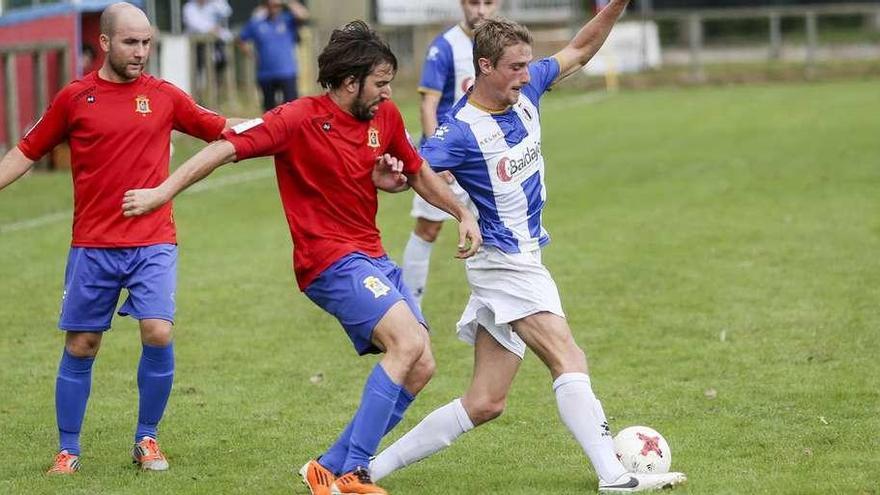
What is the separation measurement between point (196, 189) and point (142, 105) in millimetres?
11617

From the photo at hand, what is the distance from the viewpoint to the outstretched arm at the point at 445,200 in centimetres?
630

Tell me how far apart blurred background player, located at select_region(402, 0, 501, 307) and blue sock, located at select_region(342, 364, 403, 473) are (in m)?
4.25

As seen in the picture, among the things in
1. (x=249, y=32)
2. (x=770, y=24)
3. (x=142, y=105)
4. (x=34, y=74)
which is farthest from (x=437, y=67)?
(x=770, y=24)

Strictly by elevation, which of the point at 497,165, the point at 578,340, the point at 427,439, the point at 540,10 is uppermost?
the point at 540,10

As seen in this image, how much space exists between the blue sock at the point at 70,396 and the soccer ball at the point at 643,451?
2465 mm

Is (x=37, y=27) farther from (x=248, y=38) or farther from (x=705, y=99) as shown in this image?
(x=705, y=99)

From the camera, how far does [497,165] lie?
652 centimetres

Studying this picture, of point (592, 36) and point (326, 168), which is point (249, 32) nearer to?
point (592, 36)

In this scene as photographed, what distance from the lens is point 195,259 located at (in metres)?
13.4

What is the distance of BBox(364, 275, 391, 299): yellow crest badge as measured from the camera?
6242 millimetres

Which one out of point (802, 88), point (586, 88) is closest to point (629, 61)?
point (586, 88)

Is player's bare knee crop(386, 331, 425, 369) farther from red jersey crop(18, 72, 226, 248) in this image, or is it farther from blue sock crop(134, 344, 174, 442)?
red jersey crop(18, 72, 226, 248)

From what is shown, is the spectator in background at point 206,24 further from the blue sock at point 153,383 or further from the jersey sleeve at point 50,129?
the blue sock at point 153,383

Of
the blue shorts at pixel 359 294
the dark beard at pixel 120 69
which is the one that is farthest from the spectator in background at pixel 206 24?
the blue shorts at pixel 359 294
